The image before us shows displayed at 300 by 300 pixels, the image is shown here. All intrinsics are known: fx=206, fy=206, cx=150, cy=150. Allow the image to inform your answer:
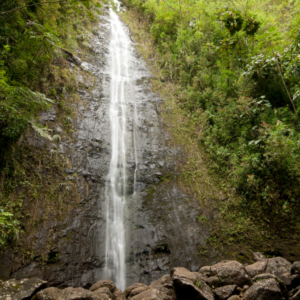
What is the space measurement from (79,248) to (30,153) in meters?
3.61

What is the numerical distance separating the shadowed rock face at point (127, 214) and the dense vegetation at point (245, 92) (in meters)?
1.92

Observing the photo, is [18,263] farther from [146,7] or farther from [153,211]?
[146,7]

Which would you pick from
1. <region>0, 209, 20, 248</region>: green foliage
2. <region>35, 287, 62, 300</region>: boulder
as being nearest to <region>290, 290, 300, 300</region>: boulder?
<region>35, 287, 62, 300</region>: boulder

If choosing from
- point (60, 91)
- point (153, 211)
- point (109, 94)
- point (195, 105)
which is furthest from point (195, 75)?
point (153, 211)

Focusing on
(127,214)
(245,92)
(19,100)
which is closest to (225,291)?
(127,214)

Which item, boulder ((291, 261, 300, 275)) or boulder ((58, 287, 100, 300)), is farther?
boulder ((291, 261, 300, 275))

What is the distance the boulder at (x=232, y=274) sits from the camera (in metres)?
5.03

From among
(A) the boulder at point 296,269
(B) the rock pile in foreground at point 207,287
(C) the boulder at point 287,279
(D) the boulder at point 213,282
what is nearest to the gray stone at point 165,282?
(B) the rock pile in foreground at point 207,287

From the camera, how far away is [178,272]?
5172 mm

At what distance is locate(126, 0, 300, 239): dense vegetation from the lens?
680cm

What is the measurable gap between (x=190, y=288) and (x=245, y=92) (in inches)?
323

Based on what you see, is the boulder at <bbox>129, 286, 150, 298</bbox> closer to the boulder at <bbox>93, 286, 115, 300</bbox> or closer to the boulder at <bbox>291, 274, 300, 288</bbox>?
the boulder at <bbox>93, 286, 115, 300</bbox>

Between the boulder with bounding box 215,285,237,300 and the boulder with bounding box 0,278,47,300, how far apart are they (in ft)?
13.5

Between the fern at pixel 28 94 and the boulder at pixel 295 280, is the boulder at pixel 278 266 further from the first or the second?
the fern at pixel 28 94
